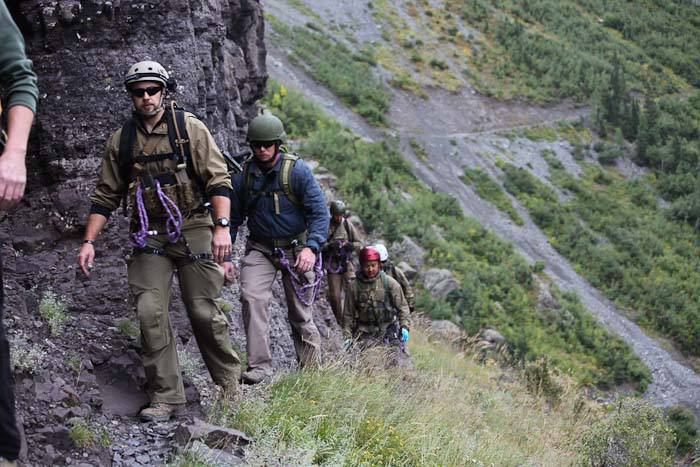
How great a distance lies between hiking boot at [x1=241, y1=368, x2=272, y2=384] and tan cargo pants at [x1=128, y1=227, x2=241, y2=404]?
→ 416 millimetres

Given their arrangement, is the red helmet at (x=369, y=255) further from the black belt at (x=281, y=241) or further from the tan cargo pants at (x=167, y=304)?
the tan cargo pants at (x=167, y=304)

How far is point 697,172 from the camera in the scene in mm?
40938

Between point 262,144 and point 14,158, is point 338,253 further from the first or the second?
point 14,158

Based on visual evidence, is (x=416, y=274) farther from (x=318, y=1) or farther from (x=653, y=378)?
(x=318, y=1)

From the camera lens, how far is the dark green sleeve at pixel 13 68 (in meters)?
3.09

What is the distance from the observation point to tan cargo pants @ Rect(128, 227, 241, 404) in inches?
209

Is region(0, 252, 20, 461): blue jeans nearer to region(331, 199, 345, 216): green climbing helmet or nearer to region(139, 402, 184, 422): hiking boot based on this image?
region(139, 402, 184, 422): hiking boot

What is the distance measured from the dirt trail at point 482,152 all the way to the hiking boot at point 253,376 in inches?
688

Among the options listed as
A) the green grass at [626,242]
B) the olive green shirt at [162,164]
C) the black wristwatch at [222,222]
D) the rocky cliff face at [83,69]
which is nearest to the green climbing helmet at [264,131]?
the olive green shirt at [162,164]

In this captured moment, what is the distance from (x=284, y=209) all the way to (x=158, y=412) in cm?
200

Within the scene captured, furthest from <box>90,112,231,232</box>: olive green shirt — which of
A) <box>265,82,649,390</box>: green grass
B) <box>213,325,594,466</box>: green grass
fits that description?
<box>265,82,649,390</box>: green grass

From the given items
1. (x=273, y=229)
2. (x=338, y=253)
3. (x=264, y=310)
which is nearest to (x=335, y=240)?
(x=338, y=253)

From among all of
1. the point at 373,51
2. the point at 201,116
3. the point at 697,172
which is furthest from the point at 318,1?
the point at 201,116

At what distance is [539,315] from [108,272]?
18.9 metres
